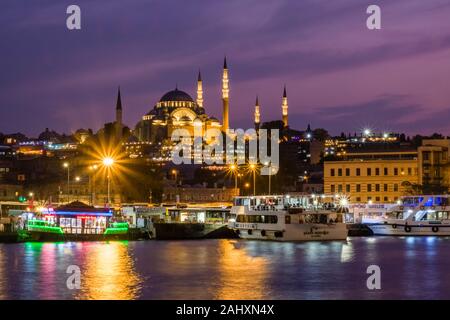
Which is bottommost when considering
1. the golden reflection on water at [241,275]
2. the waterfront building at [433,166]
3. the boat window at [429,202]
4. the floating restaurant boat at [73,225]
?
the golden reflection on water at [241,275]

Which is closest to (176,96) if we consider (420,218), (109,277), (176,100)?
(176,100)

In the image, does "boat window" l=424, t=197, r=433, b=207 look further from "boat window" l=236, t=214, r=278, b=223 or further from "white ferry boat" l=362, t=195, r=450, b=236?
"boat window" l=236, t=214, r=278, b=223

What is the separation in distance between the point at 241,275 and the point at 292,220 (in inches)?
688

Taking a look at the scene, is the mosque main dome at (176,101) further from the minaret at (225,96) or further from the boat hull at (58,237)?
the boat hull at (58,237)

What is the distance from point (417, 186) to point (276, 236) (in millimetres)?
27221

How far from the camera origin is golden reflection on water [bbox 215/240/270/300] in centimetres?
2938

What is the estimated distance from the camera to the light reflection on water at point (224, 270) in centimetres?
2972

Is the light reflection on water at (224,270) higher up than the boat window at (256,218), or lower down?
lower down

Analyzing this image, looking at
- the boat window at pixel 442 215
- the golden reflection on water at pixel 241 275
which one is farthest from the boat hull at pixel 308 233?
the boat window at pixel 442 215

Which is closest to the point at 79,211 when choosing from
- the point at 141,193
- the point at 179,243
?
the point at 179,243

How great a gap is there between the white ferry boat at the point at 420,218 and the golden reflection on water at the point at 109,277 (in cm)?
2216

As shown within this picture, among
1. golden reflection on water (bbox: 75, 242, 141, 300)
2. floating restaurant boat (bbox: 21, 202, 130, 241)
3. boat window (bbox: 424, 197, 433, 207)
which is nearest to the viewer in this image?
golden reflection on water (bbox: 75, 242, 141, 300)

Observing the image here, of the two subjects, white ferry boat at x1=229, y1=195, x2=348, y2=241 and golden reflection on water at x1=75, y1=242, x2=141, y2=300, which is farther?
white ferry boat at x1=229, y1=195, x2=348, y2=241

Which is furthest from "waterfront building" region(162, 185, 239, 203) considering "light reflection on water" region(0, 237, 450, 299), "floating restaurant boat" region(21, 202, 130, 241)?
"light reflection on water" region(0, 237, 450, 299)
